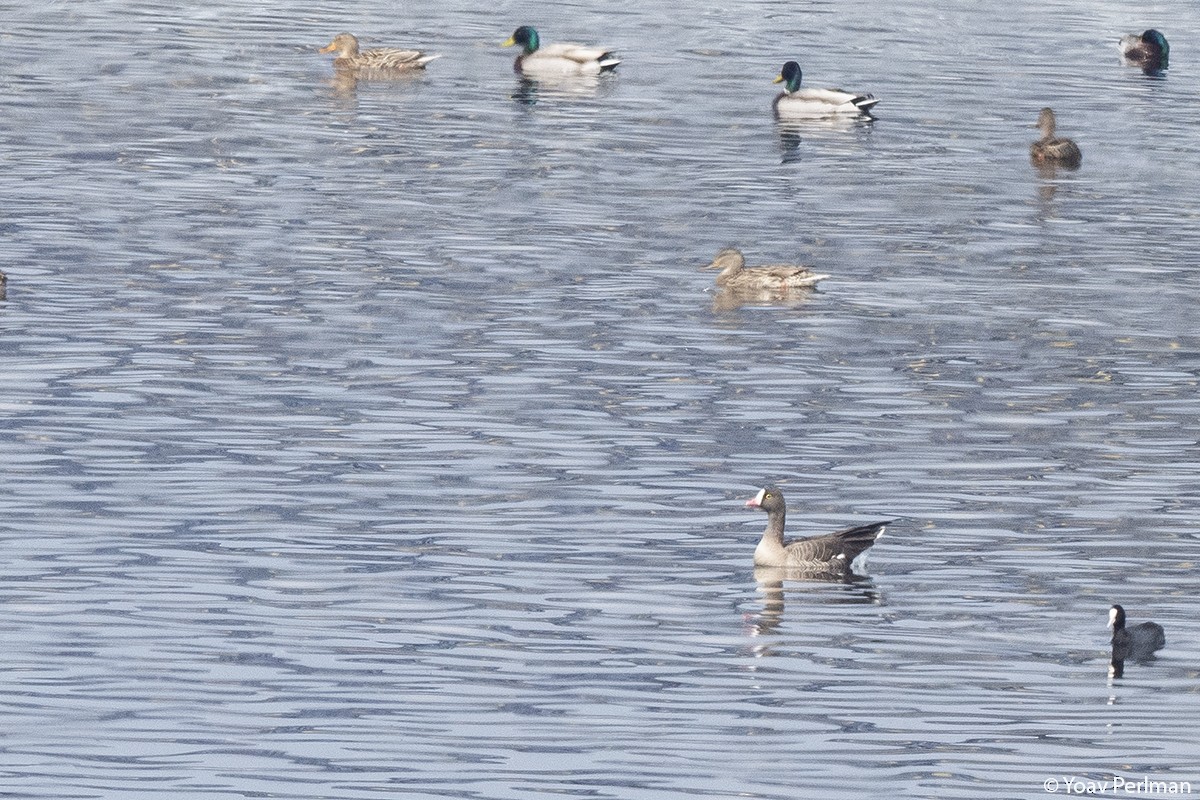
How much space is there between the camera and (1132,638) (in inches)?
746

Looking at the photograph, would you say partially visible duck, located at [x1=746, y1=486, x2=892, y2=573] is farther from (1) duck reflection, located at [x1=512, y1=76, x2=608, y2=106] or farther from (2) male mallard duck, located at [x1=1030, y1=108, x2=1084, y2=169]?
(1) duck reflection, located at [x1=512, y1=76, x2=608, y2=106]

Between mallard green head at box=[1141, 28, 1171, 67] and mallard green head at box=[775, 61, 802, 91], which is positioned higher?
mallard green head at box=[775, 61, 802, 91]

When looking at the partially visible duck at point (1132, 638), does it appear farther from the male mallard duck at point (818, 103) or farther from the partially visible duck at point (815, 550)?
the male mallard duck at point (818, 103)

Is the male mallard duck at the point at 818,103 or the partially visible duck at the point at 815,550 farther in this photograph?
the male mallard duck at the point at 818,103

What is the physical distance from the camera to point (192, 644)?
19.0 m

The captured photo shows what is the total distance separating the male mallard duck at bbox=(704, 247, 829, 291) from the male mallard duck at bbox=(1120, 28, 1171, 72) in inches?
1194

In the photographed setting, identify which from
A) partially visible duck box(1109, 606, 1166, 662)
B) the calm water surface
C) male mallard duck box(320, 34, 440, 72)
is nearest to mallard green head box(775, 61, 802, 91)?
the calm water surface

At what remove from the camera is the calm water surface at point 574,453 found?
17.4m

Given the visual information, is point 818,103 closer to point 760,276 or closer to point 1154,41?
point 1154,41

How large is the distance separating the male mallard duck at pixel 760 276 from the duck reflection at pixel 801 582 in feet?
41.8

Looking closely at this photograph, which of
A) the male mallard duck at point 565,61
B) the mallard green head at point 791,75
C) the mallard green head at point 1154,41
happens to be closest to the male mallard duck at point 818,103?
the mallard green head at point 791,75

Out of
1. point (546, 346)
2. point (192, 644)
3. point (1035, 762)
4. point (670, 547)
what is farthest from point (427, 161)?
point (1035, 762)

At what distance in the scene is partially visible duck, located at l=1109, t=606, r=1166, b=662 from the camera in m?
18.9

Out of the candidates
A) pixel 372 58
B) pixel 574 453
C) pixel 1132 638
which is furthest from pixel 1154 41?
pixel 1132 638
